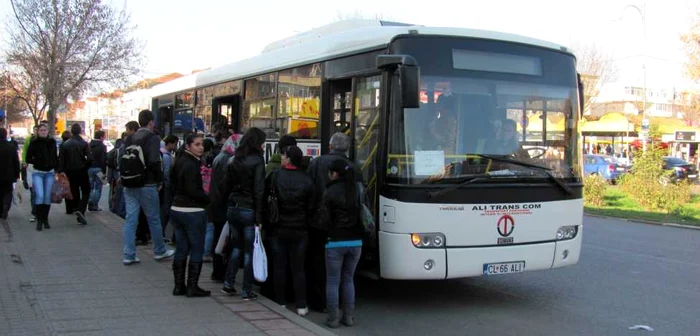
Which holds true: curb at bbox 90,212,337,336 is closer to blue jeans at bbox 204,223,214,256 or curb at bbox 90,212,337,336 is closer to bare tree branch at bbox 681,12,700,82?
blue jeans at bbox 204,223,214,256

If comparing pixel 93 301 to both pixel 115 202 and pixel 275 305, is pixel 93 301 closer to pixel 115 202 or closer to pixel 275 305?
pixel 275 305

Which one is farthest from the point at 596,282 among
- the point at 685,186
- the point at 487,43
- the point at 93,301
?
the point at 685,186

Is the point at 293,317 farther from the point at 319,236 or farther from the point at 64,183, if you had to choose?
the point at 64,183

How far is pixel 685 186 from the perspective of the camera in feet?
66.3

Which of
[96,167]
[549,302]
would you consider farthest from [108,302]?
[96,167]

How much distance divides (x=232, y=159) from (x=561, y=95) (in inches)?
147

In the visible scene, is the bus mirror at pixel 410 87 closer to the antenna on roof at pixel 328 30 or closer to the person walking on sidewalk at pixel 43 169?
the antenna on roof at pixel 328 30

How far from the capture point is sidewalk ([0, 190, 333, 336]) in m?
5.49

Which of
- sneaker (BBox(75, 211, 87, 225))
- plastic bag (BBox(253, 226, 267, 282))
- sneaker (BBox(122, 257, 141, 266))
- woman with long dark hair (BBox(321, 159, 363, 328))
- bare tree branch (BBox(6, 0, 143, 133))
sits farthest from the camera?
bare tree branch (BBox(6, 0, 143, 133))

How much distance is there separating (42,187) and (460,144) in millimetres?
7887

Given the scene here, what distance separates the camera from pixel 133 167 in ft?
26.0

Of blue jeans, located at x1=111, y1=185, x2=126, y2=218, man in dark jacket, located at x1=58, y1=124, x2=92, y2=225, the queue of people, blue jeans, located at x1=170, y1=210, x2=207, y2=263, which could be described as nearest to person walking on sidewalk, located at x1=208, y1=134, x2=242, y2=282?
the queue of people

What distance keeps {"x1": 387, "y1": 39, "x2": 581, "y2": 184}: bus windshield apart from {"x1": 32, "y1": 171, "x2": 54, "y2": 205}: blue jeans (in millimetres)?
7273

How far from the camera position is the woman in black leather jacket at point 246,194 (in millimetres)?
6535
